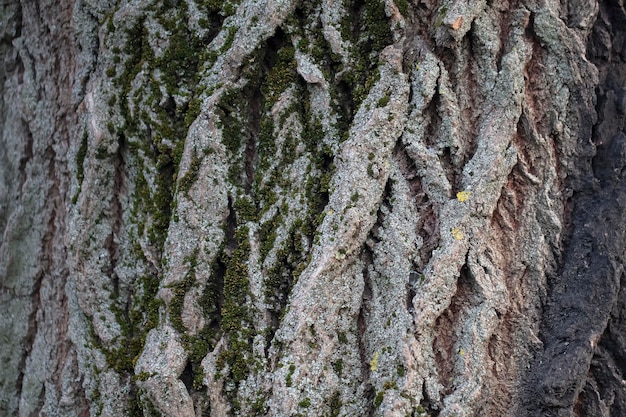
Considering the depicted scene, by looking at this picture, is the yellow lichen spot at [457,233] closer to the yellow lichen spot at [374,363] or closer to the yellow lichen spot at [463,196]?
the yellow lichen spot at [463,196]

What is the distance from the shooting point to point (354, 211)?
144 cm

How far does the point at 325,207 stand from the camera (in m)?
1.48

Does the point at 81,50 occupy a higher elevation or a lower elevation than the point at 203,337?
higher

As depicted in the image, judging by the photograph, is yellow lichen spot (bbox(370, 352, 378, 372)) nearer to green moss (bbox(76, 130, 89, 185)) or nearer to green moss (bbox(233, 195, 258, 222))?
green moss (bbox(233, 195, 258, 222))

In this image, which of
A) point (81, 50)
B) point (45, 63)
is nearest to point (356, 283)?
point (81, 50)

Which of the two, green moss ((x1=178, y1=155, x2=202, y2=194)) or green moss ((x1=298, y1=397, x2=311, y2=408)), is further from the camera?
green moss ((x1=178, y1=155, x2=202, y2=194))

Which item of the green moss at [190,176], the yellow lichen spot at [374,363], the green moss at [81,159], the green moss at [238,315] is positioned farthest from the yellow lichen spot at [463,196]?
the green moss at [81,159]

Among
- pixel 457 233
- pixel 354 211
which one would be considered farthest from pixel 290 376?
A: pixel 457 233

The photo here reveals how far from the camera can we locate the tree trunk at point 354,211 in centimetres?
144

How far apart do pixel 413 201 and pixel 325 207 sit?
0.23 meters

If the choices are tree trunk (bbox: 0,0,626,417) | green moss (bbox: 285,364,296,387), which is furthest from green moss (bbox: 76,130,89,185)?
green moss (bbox: 285,364,296,387)

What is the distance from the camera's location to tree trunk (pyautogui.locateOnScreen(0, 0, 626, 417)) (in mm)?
1440

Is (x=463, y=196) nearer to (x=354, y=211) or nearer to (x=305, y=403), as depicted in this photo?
(x=354, y=211)

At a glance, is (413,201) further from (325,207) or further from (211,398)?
(211,398)
